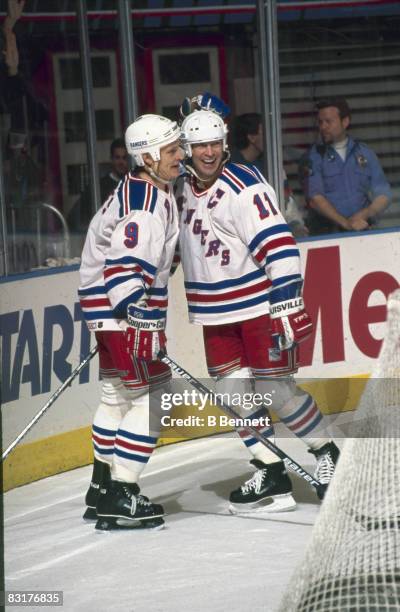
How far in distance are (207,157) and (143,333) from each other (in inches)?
24.2

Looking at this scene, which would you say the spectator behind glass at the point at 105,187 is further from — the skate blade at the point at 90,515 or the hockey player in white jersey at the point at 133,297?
the skate blade at the point at 90,515

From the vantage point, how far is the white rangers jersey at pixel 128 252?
414cm

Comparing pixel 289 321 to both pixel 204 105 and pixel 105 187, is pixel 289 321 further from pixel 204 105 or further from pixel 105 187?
pixel 105 187

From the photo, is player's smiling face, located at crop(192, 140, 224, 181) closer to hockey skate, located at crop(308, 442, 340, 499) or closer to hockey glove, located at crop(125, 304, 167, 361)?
hockey glove, located at crop(125, 304, 167, 361)

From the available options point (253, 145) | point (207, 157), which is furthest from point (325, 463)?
point (253, 145)

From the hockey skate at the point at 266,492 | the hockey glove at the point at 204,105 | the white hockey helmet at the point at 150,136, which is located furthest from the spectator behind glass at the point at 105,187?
the hockey skate at the point at 266,492

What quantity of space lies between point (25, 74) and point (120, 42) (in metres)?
0.51

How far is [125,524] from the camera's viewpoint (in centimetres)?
432

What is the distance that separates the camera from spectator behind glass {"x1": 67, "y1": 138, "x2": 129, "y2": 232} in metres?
5.71

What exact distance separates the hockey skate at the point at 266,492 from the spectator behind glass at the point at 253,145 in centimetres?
189

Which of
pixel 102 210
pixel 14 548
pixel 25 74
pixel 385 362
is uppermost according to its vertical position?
pixel 25 74

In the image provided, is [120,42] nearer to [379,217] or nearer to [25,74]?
[25,74]

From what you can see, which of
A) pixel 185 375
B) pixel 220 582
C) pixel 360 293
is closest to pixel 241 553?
pixel 220 582

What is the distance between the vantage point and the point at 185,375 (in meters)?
4.38
